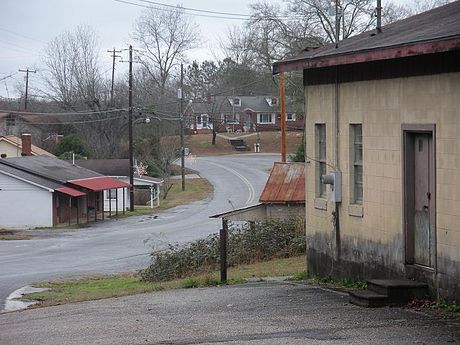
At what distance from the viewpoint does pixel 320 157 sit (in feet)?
57.3

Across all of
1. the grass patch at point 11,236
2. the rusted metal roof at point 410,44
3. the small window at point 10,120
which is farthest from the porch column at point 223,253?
the small window at point 10,120

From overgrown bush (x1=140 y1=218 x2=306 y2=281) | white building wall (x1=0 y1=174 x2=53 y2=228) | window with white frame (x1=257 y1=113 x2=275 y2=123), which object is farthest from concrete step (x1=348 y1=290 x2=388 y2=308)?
window with white frame (x1=257 y1=113 x2=275 y2=123)

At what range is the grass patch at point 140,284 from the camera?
19.0 m

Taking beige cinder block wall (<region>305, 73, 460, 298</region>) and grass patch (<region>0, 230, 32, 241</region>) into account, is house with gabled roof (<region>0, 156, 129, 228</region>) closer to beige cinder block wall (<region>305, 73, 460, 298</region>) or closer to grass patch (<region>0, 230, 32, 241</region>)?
grass patch (<region>0, 230, 32, 241</region>)

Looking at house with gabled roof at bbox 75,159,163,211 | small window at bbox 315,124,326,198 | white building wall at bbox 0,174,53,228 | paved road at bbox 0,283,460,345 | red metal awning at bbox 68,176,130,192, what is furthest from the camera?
house with gabled roof at bbox 75,159,163,211

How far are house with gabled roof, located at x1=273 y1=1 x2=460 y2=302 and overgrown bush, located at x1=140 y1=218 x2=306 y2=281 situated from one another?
5810mm

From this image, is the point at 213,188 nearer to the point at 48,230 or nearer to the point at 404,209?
the point at 48,230

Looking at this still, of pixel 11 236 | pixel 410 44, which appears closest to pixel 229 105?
pixel 11 236

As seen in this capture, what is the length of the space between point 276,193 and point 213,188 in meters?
43.8

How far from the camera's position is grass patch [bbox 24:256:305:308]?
19.0 meters

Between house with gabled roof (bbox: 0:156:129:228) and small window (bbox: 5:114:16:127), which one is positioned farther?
small window (bbox: 5:114:16:127)

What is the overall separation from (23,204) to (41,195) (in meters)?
1.29

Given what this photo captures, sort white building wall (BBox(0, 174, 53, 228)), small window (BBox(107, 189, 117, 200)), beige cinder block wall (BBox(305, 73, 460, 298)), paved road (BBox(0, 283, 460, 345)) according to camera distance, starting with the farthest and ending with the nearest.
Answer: small window (BBox(107, 189, 117, 200))
white building wall (BBox(0, 174, 53, 228))
beige cinder block wall (BBox(305, 73, 460, 298))
paved road (BBox(0, 283, 460, 345))

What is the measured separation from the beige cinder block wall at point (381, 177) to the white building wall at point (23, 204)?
120 feet
